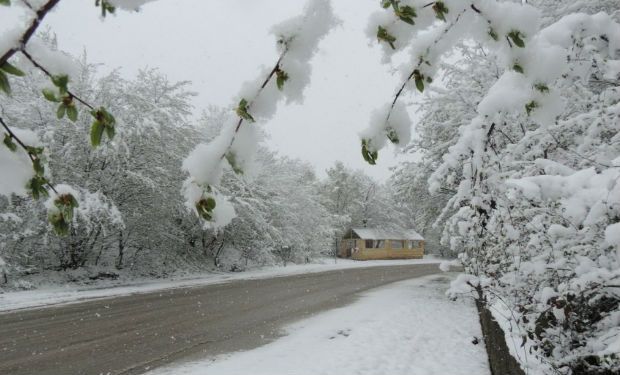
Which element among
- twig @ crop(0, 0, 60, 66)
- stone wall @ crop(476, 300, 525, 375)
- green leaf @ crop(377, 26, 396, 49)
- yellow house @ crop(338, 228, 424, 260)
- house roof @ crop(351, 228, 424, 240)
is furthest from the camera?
house roof @ crop(351, 228, 424, 240)

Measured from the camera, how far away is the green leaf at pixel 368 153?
56.4 inches

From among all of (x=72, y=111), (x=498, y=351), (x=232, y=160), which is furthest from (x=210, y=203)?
(x=498, y=351)

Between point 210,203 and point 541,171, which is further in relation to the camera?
point 541,171

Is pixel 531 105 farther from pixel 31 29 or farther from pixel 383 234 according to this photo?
pixel 383 234

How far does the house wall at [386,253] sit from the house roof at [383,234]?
0.67 meters

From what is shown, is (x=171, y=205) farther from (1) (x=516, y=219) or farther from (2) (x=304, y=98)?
(2) (x=304, y=98)

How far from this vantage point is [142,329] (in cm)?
838

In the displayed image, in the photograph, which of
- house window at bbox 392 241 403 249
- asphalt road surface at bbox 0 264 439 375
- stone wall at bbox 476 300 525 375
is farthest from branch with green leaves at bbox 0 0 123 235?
house window at bbox 392 241 403 249

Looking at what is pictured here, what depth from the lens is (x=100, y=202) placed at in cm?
1520

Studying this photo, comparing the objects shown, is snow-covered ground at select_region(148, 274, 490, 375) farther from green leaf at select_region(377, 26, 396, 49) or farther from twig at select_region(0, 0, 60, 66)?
twig at select_region(0, 0, 60, 66)

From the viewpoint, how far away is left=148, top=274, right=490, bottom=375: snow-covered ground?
597 cm

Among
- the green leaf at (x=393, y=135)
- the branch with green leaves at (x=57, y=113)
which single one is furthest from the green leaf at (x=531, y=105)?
the branch with green leaves at (x=57, y=113)

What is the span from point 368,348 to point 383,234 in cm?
4020

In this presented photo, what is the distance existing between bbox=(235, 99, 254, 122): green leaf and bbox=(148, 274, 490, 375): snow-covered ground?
17.8ft
